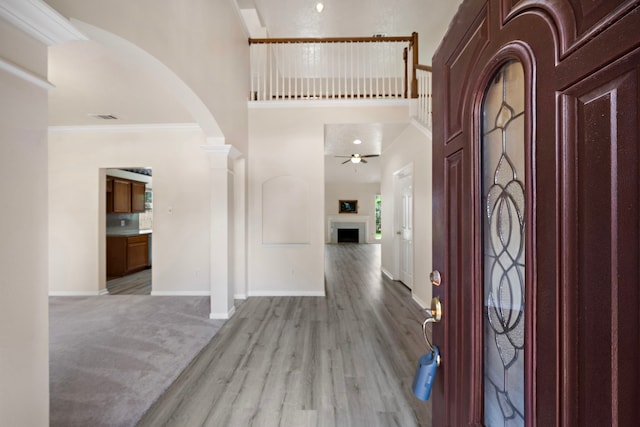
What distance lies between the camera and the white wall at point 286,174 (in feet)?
14.7

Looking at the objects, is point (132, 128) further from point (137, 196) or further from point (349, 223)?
point (349, 223)

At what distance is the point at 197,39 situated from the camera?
9.05ft

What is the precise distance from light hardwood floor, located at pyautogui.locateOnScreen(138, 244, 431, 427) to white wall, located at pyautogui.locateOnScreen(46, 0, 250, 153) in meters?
2.39

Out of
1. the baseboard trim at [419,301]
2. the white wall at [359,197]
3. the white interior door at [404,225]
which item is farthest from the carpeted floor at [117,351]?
the white wall at [359,197]

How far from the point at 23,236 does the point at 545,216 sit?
178 centimetres

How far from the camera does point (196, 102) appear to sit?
9.30ft

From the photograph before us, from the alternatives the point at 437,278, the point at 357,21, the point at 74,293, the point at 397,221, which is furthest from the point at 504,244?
the point at 74,293

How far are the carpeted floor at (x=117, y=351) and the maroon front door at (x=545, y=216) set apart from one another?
7.16 ft

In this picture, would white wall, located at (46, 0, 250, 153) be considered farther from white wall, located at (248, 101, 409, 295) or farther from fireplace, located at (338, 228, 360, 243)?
fireplace, located at (338, 228, 360, 243)

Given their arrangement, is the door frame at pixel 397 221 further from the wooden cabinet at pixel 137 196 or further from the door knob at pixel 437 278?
the wooden cabinet at pixel 137 196

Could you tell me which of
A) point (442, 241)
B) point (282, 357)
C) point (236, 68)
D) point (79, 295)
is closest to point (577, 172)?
point (442, 241)

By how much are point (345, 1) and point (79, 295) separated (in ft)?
21.2

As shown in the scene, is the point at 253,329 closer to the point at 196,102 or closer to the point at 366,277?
the point at 196,102

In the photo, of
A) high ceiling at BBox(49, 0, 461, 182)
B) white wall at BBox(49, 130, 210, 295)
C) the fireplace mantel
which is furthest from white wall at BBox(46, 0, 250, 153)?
the fireplace mantel
